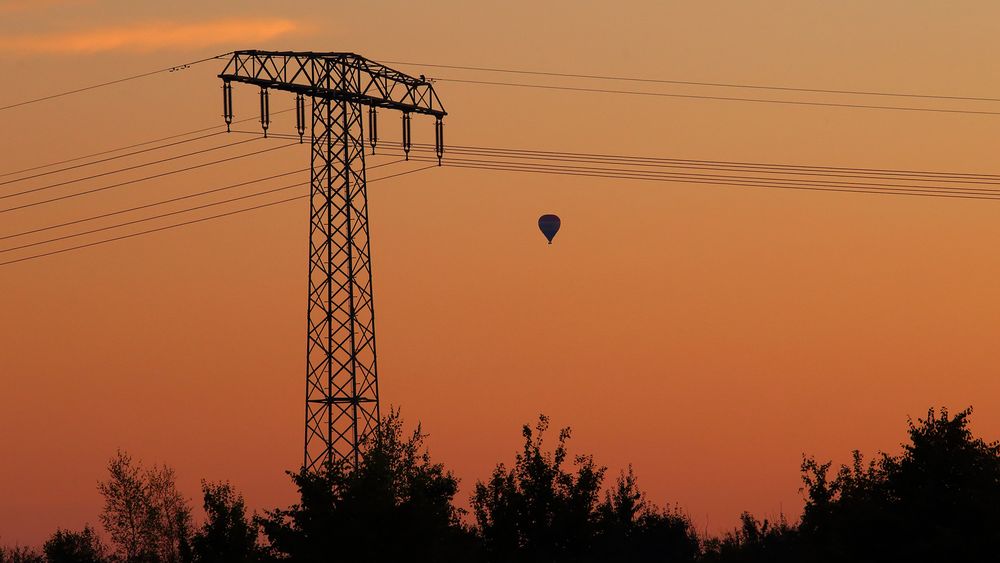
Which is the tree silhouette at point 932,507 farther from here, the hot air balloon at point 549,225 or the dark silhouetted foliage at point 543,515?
the hot air balloon at point 549,225

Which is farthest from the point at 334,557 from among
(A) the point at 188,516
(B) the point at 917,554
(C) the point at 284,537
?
(A) the point at 188,516

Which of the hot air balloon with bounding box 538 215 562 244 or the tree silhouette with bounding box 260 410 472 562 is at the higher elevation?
the hot air balloon with bounding box 538 215 562 244

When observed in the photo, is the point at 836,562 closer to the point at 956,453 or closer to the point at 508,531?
the point at 956,453

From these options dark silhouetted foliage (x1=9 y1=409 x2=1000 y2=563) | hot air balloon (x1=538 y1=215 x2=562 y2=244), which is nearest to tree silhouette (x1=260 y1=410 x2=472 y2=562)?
dark silhouetted foliage (x1=9 y1=409 x2=1000 y2=563)

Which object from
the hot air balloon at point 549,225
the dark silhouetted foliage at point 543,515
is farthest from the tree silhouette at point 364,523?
the hot air balloon at point 549,225

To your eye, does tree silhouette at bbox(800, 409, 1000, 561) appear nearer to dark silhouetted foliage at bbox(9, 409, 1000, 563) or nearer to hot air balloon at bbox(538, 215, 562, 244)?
dark silhouetted foliage at bbox(9, 409, 1000, 563)

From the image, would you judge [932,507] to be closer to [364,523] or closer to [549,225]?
[364,523]

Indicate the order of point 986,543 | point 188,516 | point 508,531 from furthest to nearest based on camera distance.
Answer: point 188,516, point 508,531, point 986,543
